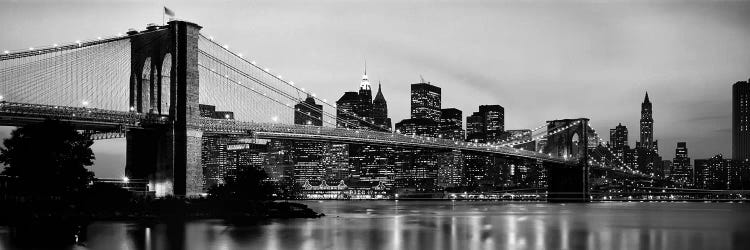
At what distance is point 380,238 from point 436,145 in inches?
1582

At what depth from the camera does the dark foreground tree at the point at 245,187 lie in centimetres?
4847

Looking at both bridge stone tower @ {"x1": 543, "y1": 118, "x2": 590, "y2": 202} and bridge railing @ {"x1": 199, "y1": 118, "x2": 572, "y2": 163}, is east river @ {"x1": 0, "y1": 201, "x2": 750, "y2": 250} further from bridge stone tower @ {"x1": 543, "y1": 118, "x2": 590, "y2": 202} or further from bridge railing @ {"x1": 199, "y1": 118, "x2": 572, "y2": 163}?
bridge stone tower @ {"x1": 543, "y1": 118, "x2": 590, "y2": 202}

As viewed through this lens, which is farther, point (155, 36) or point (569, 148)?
point (569, 148)

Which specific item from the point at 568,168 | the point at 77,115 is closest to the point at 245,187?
the point at 77,115

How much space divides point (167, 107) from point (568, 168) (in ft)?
197

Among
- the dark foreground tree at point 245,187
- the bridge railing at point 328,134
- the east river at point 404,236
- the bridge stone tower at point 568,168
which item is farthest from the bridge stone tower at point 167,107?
the bridge stone tower at point 568,168

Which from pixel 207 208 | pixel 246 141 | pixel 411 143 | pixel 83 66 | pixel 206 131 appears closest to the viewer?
pixel 207 208

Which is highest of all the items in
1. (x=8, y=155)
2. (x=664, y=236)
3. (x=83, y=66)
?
(x=83, y=66)

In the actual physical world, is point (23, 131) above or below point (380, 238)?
above

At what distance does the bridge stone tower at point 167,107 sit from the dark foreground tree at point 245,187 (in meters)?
1.65

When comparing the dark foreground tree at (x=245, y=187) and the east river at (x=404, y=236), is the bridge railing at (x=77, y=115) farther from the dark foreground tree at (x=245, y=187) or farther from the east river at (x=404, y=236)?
the east river at (x=404, y=236)

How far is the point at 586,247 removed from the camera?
34188 millimetres

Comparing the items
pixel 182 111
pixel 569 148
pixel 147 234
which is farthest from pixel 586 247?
pixel 569 148

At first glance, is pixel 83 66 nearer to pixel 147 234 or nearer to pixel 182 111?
pixel 182 111
